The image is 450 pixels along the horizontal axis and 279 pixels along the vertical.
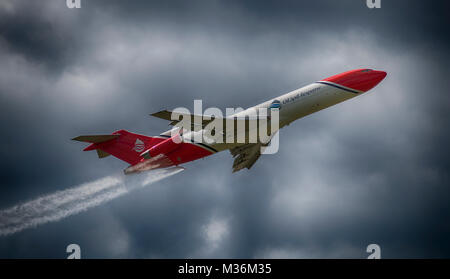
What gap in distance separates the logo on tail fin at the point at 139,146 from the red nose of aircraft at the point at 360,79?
22.1 meters

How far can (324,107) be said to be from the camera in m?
58.1

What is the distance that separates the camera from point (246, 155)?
64000 millimetres

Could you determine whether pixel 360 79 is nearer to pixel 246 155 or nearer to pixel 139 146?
pixel 246 155

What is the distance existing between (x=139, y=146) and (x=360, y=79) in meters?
26.0

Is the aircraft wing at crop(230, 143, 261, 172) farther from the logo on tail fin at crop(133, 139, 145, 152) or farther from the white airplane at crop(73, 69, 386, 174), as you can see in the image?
the logo on tail fin at crop(133, 139, 145, 152)

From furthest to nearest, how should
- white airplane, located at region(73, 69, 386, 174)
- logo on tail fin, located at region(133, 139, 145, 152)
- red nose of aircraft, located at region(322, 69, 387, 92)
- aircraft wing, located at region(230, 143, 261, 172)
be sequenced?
aircraft wing, located at region(230, 143, 261, 172) < logo on tail fin, located at region(133, 139, 145, 152) < red nose of aircraft, located at region(322, 69, 387, 92) < white airplane, located at region(73, 69, 386, 174)

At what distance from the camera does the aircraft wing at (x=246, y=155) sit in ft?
207

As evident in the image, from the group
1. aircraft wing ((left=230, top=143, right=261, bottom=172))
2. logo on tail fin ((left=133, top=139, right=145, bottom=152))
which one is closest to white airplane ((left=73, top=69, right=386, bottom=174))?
logo on tail fin ((left=133, top=139, right=145, bottom=152))

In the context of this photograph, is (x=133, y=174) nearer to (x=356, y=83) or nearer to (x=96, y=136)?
(x=96, y=136)

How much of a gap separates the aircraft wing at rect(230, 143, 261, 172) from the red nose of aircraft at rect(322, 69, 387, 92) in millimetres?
12195

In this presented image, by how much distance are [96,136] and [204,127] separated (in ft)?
42.0

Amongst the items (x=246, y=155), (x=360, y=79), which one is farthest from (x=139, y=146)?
(x=360, y=79)

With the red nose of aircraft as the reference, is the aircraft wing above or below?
below

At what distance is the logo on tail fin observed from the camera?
198ft
